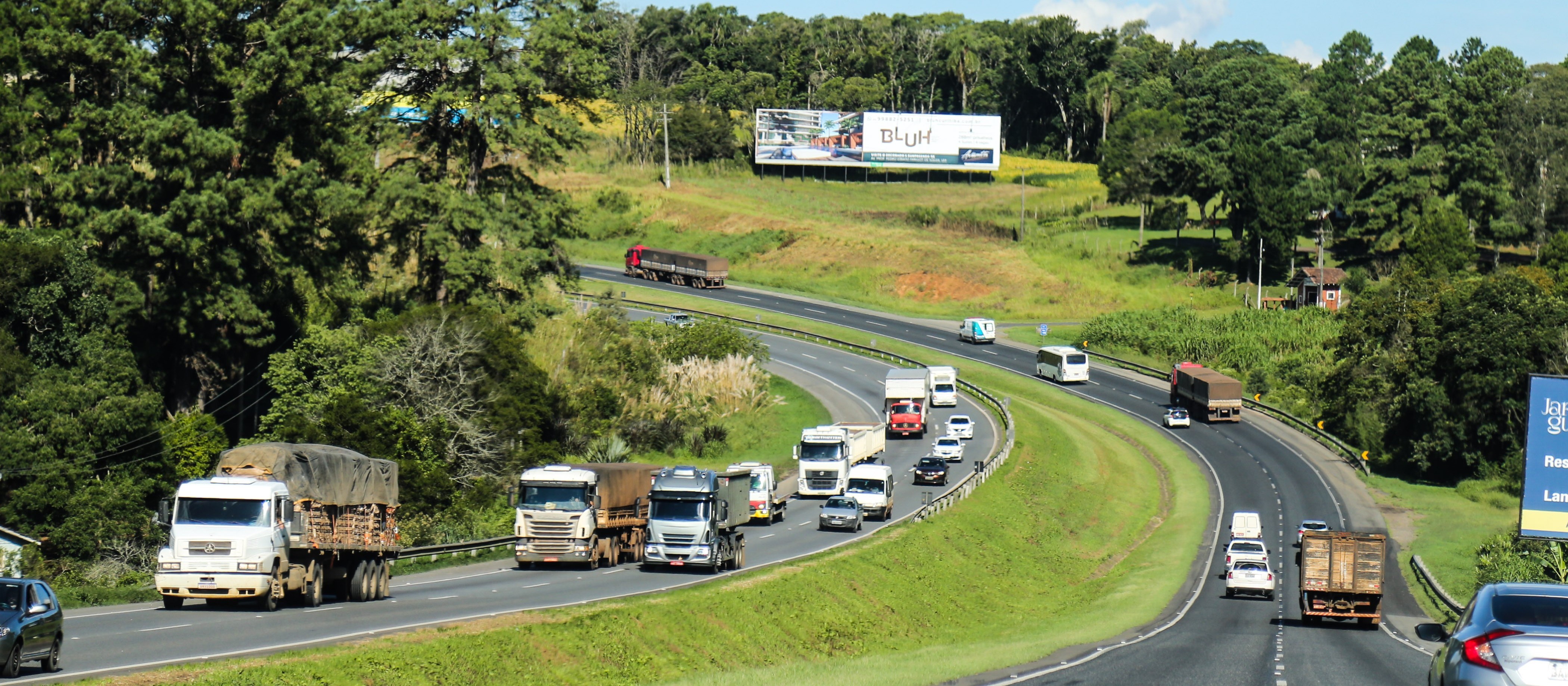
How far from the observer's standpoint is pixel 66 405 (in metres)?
56.0

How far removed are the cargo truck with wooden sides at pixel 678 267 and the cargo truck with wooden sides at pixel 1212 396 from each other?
4524 cm

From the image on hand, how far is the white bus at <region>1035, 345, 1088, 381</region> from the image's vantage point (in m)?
98.0

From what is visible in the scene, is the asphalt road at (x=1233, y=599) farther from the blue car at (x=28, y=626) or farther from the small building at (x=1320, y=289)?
the small building at (x=1320, y=289)

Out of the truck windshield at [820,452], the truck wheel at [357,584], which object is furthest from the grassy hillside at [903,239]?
the truck wheel at [357,584]

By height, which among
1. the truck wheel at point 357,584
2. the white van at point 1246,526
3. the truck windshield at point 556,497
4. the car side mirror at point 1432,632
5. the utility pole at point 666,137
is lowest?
the white van at point 1246,526

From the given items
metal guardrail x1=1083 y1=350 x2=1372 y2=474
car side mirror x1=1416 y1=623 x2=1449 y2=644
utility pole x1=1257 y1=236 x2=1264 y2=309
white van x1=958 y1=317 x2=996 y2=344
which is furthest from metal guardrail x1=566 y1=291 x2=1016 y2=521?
car side mirror x1=1416 y1=623 x2=1449 y2=644

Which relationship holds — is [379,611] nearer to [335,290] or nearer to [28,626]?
[28,626]

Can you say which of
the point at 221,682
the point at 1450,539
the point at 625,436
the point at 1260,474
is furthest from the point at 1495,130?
the point at 221,682

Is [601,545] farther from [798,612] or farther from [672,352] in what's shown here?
[672,352]

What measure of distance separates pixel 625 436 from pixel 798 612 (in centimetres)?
3964

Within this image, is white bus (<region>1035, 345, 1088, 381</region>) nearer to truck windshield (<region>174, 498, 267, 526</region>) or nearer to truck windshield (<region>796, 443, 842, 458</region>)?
truck windshield (<region>796, 443, 842, 458</region>)

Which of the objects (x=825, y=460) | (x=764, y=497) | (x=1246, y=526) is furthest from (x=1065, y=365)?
(x=764, y=497)

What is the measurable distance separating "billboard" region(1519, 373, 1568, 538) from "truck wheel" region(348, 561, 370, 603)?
26.9 m

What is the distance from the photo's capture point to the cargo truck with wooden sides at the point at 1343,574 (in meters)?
41.5
